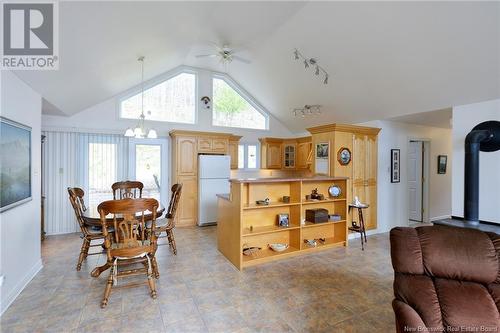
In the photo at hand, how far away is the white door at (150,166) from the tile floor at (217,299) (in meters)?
2.04

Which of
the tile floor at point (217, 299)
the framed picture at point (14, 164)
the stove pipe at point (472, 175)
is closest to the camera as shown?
the tile floor at point (217, 299)

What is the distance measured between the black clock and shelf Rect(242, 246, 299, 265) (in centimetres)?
187

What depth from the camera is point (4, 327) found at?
194cm

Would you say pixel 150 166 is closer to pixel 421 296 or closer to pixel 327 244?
pixel 327 244

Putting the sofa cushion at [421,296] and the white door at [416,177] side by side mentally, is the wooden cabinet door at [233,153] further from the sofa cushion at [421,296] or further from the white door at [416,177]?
the sofa cushion at [421,296]

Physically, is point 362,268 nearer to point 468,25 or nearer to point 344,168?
point 344,168

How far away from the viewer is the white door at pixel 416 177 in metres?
5.56

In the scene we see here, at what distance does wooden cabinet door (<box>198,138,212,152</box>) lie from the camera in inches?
213

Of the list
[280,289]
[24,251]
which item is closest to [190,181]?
[24,251]

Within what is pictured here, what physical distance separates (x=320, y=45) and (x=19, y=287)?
16.0 feet

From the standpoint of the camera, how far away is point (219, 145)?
562 centimetres

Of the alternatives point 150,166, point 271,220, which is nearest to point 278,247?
point 271,220

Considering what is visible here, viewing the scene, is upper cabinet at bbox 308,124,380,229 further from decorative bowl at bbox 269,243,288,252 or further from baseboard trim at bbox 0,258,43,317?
baseboard trim at bbox 0,258,43,317

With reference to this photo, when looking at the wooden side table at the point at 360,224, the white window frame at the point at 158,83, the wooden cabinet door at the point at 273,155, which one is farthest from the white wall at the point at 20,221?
the wooden cabinet door at the point at 273,155
